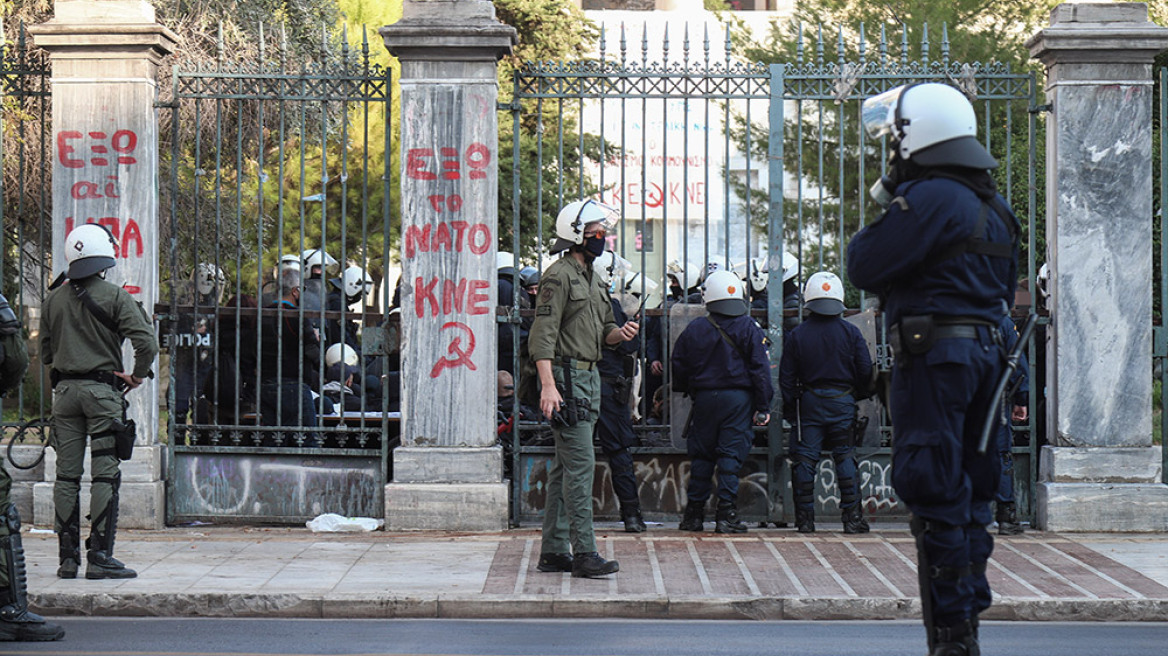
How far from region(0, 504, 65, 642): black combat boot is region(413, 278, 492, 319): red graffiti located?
13.7ft

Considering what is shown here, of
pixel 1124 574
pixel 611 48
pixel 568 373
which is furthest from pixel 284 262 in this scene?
pixel 611 48

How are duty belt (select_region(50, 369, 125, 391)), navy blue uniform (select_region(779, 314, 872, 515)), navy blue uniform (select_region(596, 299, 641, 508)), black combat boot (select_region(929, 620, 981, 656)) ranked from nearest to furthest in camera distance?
black combat boot (select_region(929, 620, 981, 656)), duty belt (select_region(50, 369, 125, 391)), navy blue uniform (select_region(596, 299, 641, 508)), navy blue uniform (select_region(779, 314, 872, 515))

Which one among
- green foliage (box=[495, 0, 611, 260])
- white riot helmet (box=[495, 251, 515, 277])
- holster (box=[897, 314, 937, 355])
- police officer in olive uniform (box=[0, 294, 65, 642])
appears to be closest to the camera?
holster (box=[897, 314, 937, 355])

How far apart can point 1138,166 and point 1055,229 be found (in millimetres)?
703

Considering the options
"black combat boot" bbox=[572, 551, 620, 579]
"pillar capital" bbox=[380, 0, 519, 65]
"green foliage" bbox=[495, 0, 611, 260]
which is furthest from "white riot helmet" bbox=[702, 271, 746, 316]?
"green foliage" bbox=[495, 0, 611, 260]

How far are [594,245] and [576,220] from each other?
20cm

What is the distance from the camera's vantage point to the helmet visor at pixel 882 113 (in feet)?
18.6

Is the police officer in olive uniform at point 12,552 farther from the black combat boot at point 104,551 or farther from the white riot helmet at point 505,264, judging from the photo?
the white riot helmet at point 505,264

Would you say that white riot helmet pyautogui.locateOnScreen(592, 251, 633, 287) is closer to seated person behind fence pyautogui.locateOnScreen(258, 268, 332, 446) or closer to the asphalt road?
seated person behind fence pyautogui.locateOnScreen(258, 268, 332, 446)

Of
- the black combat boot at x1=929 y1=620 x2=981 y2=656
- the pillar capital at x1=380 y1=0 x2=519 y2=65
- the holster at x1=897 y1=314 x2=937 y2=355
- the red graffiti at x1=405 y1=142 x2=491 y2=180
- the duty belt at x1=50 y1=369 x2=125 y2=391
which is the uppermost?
the pillar capital at x1=380 y1=0 x2=519 y2=65

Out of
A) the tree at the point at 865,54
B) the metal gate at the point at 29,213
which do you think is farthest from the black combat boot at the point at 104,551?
the tree at the point at 865,54

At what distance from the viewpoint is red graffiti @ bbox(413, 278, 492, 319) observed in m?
10.6

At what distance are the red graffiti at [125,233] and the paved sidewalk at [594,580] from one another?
1977mm

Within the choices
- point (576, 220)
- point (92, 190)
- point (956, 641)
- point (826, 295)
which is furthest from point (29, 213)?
point (956, 641)
